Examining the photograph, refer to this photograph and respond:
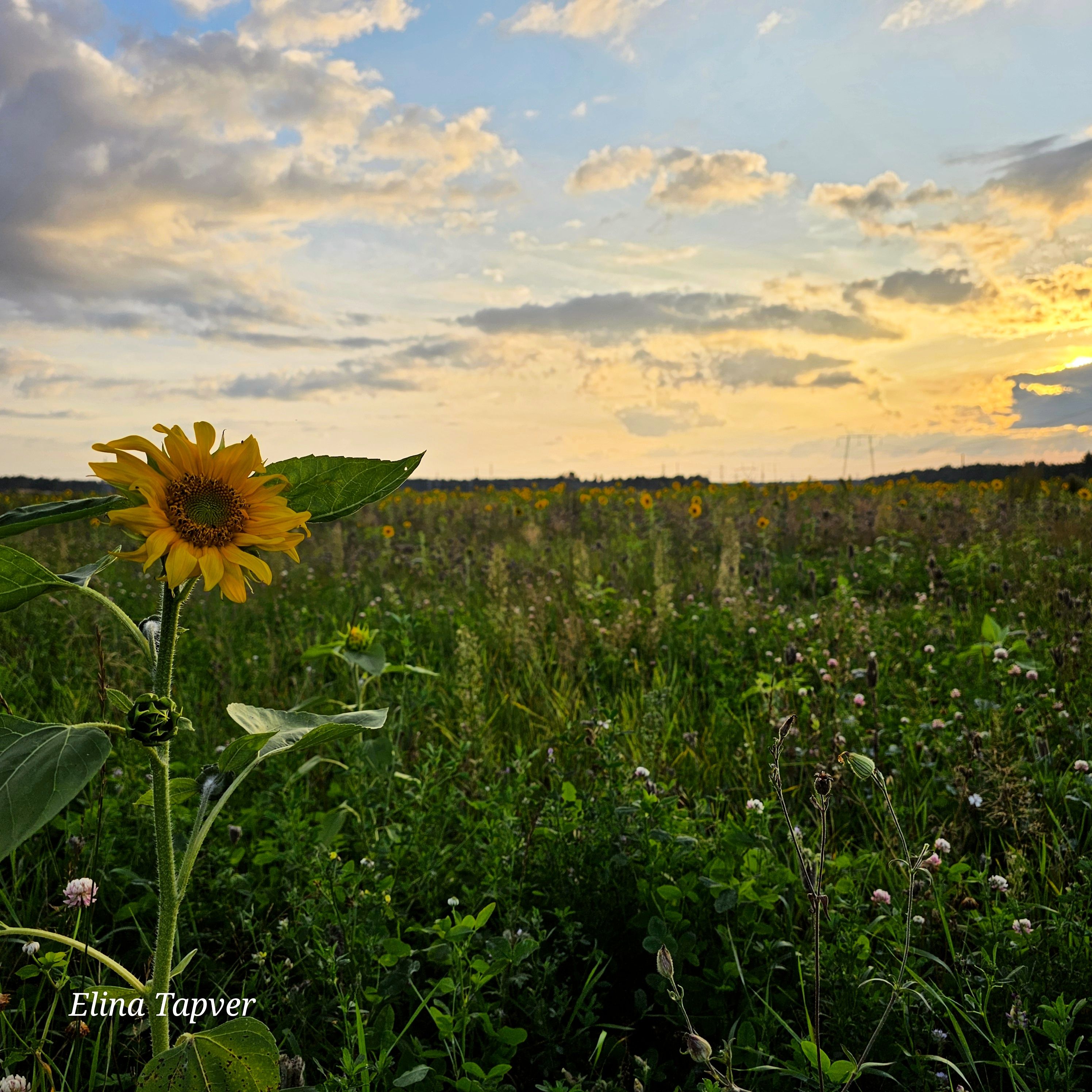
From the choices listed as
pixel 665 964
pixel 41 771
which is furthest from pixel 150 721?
pixel 665 964

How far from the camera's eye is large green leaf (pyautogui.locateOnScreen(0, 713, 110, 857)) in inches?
37.3

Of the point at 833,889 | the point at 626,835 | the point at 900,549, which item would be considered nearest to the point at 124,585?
the point at 626,835

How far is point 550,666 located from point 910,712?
6.02 feet

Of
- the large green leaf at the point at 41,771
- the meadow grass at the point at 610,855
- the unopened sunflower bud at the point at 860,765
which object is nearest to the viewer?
the large green leaf at the point at 41,771

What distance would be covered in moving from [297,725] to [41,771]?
0.45m

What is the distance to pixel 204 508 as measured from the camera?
1.19 meters

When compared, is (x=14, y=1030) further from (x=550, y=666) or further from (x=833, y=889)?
(x=550, y=666)

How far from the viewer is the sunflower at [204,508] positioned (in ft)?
3.76

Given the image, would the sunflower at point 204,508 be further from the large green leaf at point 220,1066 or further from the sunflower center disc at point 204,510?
the large green leaf at point 220,1066

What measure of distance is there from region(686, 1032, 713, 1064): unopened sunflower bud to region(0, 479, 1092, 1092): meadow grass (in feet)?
0.71

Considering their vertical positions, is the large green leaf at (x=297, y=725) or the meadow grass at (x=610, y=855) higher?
the large green leaf at (x=297, y=725)

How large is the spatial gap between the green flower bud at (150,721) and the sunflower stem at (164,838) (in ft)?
0.18

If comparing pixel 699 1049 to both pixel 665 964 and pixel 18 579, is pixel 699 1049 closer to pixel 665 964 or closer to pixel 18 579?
pixel 665 964

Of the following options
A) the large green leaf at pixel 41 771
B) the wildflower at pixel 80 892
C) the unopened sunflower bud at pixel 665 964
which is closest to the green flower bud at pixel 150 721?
the large green leaf at pixel 41 771
